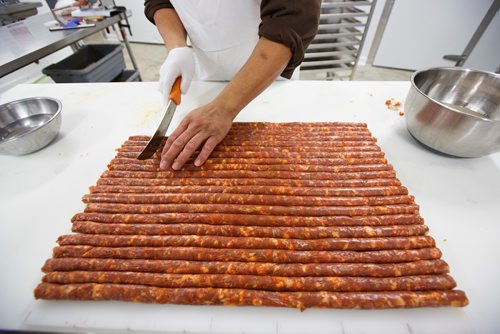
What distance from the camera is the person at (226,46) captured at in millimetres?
1218

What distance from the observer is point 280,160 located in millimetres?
1231

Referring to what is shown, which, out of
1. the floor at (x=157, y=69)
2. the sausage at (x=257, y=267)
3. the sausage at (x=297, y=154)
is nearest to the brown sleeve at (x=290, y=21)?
the sausage at (x=297, y=154)

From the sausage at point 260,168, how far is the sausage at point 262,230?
33 cm

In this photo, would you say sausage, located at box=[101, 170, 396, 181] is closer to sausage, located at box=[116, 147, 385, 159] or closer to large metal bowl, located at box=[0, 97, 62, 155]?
sausage, located at box=[116, 147, 385, 159]

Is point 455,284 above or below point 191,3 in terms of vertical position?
below

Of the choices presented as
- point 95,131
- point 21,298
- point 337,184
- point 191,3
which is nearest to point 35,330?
point 21,298

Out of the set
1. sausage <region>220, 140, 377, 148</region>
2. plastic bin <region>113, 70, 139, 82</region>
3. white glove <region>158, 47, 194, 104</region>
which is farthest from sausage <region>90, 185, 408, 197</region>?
plastic bin <region>113, 70, 139, 82</region>

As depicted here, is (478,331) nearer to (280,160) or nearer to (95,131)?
(280,160)

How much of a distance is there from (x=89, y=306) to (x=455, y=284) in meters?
1.30

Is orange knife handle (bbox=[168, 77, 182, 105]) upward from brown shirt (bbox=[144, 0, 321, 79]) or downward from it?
downward

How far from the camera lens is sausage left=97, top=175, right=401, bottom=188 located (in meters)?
1.10

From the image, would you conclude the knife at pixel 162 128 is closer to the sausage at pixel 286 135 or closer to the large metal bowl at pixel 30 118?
the sausage at pixel 286 135

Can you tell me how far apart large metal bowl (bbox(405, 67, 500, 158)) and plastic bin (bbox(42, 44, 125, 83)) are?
314cm

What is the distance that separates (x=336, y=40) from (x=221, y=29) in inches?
101
